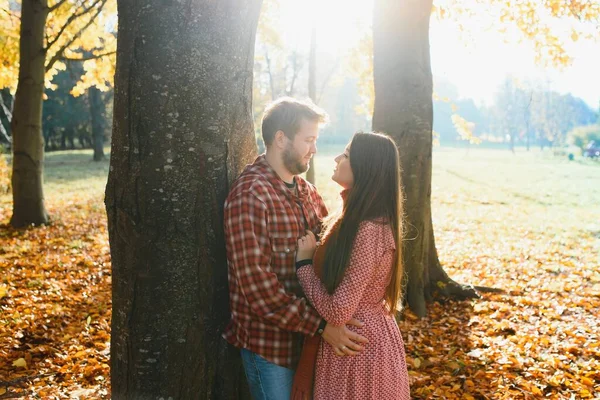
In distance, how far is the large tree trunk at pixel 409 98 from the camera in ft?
19.7

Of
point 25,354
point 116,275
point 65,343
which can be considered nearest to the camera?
point 116,275

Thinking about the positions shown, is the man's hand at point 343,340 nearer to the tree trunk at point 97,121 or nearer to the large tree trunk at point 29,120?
the large tree trunk at point 29,120

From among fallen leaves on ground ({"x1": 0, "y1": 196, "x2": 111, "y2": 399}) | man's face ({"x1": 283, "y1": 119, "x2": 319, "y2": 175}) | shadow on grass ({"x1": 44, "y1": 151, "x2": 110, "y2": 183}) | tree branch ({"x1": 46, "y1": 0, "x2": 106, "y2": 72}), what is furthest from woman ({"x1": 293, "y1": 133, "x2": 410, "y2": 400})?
shadow on grass ({"x1": 44, "y1": 151, "x2": 110, "y2": 183})

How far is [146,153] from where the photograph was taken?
2.65 metres

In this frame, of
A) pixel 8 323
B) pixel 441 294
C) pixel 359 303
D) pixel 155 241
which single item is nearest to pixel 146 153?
pixel 155 241

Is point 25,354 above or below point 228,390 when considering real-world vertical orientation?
below

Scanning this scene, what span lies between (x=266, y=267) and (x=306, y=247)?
0.28m

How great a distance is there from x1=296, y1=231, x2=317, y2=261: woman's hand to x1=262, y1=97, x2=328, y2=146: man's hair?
0.57 meters

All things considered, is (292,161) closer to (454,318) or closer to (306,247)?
(306,247)

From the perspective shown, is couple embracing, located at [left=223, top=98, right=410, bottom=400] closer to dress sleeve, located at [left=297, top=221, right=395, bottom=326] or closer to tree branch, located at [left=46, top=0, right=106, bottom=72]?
dress sleeve, located at [left=297, top=221, right=395, bottom=326]

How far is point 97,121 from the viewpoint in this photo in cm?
3325

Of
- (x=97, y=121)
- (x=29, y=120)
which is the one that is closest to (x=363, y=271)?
(x=29, y=120)

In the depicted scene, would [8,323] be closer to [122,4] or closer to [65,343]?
[65,343]

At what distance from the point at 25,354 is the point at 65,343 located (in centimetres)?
39
